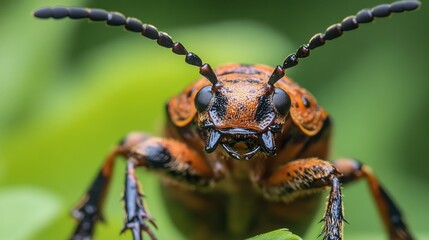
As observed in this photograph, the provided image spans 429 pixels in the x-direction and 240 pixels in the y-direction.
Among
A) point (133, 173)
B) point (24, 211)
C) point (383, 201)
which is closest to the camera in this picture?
point (133, 173)

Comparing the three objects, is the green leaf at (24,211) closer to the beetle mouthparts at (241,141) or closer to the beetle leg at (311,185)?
the beetle mouthparts at (241,141)

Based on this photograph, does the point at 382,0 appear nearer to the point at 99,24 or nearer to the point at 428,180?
the point at 428,180

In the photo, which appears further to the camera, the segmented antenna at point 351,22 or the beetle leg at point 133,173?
the segmented antenna at point 351,22

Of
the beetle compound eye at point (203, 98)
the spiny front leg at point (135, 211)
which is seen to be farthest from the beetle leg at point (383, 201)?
the spiny front leg at point (135, 211)

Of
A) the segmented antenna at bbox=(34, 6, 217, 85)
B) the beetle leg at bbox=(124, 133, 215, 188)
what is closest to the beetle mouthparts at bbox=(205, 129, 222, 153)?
the segmented antenna at bbox=(34, 6, 217, 85)

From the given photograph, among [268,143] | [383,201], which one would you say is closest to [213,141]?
[268,143]

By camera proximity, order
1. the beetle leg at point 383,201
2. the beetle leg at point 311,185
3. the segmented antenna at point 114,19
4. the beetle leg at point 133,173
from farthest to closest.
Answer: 1. the beetle leg at point 383,201
2. the segmented antenna at point 114,19
3. the beetle leg at point 133,173
4. the beetle leg at point 311,185

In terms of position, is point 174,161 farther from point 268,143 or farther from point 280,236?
point 280,236
